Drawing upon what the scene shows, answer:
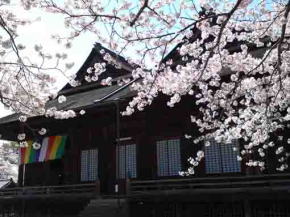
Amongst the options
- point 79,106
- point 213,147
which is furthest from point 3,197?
point 213,147

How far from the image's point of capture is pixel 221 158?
48.9 feet

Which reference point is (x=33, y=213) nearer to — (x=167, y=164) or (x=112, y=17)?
(x=167, y=164)

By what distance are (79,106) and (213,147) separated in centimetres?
614

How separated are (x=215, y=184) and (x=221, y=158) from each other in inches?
60.9

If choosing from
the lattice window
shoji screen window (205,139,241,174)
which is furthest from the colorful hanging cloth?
shoji screen window (205,139,241,174)

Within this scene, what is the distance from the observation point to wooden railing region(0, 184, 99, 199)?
17.3 meters

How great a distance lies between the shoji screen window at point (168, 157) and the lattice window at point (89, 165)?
3737 mm

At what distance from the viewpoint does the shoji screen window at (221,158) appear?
14.6 m

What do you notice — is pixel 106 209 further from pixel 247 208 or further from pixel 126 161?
pixel 247 208

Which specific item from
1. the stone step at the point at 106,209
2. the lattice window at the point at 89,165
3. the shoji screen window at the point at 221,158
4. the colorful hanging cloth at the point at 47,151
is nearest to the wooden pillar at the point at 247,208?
the shoji screen window at the point at 221,158

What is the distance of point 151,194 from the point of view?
46.9ft

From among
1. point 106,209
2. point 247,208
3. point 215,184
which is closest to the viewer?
point 247,208

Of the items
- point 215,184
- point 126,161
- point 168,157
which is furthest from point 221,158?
point 126,161

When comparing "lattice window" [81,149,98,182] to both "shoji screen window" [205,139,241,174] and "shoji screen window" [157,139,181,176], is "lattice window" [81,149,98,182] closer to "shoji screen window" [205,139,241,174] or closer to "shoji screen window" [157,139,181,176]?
"shoji screen window" [157,139,181,176]
